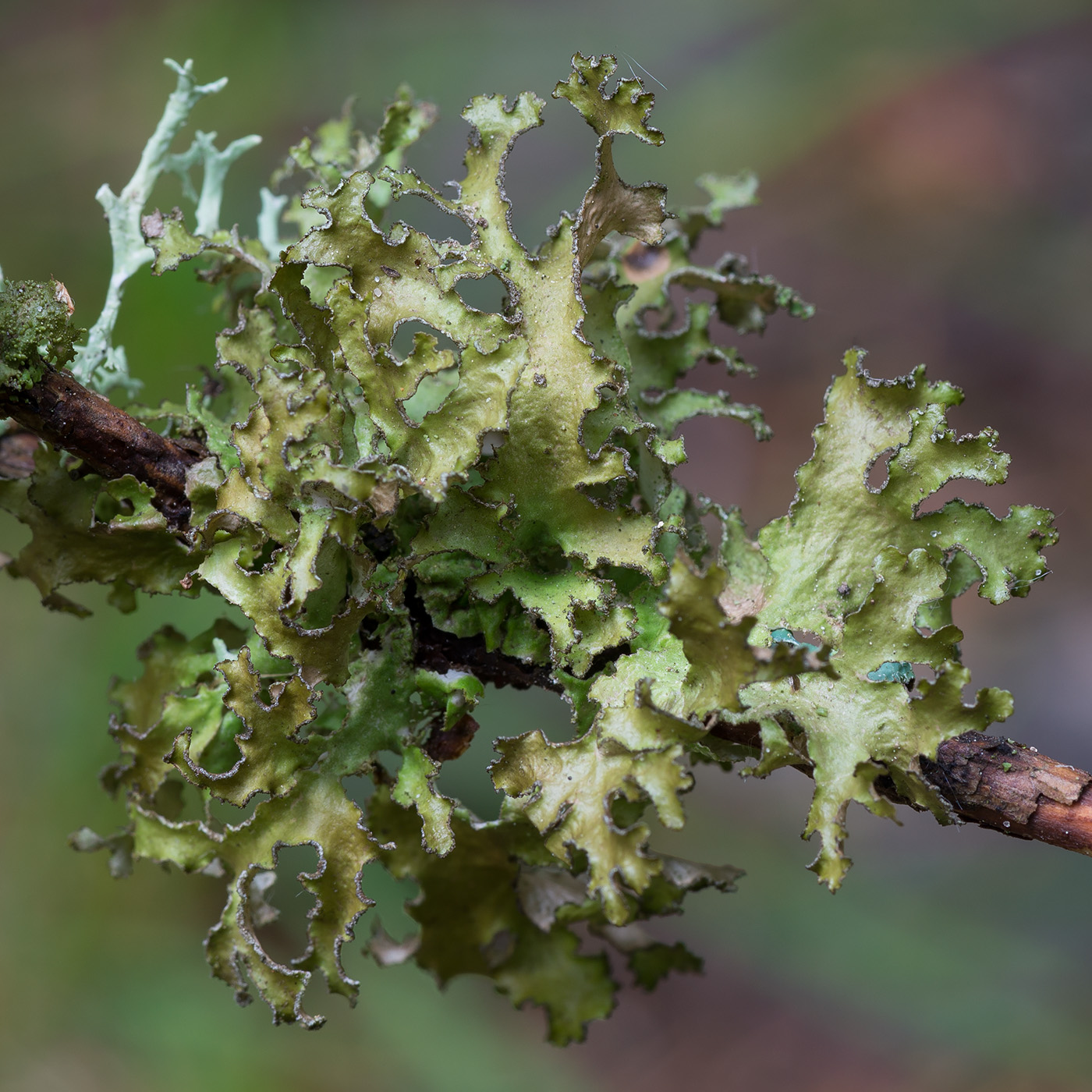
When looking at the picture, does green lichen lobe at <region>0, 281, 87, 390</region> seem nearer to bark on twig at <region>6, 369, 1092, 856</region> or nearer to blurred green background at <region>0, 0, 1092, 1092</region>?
bark on twig at <region>6, 369, 1092, 856</region>

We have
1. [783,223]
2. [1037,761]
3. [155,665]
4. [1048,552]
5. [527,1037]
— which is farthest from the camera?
[783,223]

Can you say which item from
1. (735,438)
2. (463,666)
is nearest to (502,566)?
(463,666)

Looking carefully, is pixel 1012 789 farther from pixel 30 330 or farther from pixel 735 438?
pixel 735 438

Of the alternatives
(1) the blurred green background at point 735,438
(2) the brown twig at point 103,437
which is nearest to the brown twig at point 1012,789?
(2) the brown twig at point 103,437

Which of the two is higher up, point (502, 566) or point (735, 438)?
point (735, 438)

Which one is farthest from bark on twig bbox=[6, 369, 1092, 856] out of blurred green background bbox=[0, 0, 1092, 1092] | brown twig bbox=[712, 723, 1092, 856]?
blurred green background bbox=[0, 0, 1092, 1092]

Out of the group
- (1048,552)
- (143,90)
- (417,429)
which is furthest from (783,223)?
(417,429)

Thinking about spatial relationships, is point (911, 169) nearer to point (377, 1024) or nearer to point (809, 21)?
point (809, 21)

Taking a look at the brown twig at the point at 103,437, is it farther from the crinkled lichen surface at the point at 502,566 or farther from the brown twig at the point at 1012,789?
the brown twig at the point at 1012,789
